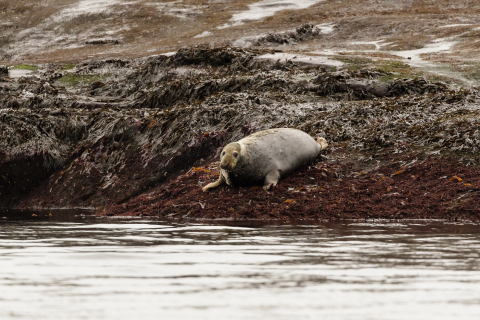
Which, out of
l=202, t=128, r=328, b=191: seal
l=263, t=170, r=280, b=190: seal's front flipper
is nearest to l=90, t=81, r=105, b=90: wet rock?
l=202, t=128, r=328, b=191: seal

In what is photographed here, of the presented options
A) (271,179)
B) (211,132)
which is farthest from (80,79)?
(271,179)

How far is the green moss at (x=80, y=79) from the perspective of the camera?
2539 centimetres

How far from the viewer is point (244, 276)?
3686 mm

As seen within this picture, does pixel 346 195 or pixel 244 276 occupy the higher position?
pixel 244 276

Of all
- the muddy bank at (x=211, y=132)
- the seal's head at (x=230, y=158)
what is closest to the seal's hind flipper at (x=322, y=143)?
the muddy bank at (x=211, y=132)

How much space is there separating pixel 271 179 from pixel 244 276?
6901mm

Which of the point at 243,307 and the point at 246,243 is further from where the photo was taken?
the point at 246,243

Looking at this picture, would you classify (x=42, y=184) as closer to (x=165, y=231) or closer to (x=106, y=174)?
(x=106, y=174)

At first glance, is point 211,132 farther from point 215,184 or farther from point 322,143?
point 215,184

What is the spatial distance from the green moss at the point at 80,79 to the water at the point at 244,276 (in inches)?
784

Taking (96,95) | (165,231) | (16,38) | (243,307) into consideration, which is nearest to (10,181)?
(96,95)

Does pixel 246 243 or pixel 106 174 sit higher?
pixel 246 243

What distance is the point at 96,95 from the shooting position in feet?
76.9

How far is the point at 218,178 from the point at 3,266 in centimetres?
737
